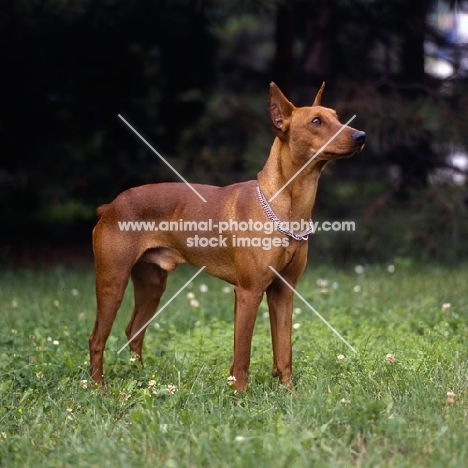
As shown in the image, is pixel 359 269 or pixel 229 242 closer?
pixel 229 242

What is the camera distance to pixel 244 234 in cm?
471

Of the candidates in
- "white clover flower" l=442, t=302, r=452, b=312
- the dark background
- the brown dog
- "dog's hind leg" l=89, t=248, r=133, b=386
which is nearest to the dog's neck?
the brown dog

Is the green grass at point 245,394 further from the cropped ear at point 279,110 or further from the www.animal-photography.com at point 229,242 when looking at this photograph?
the cropped ear at point 279,110

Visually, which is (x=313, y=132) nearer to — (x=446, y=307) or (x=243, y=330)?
(x=243, y=330)

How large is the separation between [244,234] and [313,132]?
0.72 m

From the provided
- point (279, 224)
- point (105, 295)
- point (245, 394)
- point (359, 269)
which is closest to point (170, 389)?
point (245, 394)

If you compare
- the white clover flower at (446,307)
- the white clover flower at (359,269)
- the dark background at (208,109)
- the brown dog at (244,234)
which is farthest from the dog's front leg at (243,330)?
the dark background at (208,109)

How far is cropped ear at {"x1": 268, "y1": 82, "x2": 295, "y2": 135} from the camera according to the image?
462 cm

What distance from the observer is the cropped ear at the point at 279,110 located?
4.62 metres

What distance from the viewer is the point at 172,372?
16.6ft

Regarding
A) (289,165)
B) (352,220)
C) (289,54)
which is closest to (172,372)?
(289,165)

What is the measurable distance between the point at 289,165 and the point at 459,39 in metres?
6.50

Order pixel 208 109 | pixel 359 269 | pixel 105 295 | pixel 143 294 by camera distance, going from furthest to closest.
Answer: pixel 208 109
pixel 359 269
pixel 143 294
pixel 105 295

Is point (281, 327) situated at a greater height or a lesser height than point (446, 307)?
lesser
